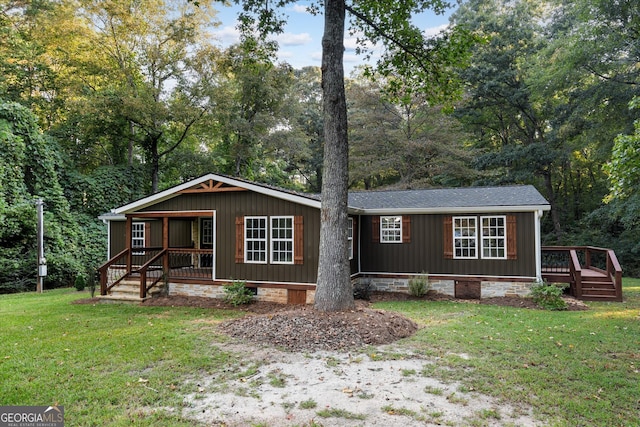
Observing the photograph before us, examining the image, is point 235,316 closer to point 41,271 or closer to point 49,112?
point 41,271

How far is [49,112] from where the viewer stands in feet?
63.1

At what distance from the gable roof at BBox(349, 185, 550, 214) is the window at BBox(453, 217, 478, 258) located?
383 mm

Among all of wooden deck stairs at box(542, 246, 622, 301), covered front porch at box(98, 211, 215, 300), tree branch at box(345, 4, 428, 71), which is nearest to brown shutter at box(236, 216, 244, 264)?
covered front porch at box(98, 211, 215, 300)

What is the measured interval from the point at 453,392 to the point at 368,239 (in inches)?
316

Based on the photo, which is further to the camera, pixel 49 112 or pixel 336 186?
pixel 49 112

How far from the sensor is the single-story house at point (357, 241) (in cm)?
1023

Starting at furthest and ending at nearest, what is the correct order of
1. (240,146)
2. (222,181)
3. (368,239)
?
(240,146), (368,239), (222,181)

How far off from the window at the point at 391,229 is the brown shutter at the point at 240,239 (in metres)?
4.32

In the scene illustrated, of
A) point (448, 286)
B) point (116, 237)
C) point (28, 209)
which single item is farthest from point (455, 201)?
point (28, 209)

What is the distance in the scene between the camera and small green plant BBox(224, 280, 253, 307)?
993 cm

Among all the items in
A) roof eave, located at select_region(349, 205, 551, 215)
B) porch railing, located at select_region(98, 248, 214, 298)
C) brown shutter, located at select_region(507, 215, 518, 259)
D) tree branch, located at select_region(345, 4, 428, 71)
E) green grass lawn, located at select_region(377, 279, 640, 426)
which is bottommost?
green grass lawn, located at select_region(377, 279, 640, 426)

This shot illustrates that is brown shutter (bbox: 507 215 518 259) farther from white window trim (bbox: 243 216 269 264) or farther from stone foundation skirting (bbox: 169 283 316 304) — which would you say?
white window trim (bbox: 243 216 269 264)

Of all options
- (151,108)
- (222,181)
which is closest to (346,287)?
(222,181)

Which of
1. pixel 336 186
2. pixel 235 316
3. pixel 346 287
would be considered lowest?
pixel 235 316
